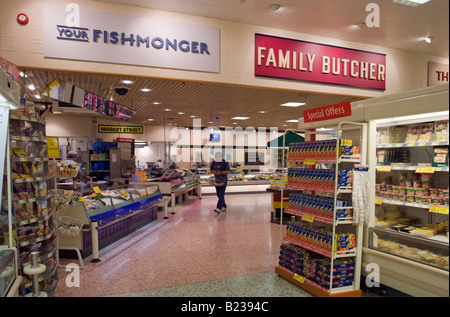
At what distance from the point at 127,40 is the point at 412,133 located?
4.70 m

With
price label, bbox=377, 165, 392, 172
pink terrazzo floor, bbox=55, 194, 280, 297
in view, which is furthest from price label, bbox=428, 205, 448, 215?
pink terrazzo floor, bbox=55, 194, 280, 297

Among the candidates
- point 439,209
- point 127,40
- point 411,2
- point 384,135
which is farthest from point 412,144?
point 127,40

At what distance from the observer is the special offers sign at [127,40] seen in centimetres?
503

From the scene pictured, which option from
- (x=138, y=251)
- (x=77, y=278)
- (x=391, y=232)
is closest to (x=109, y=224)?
(x=138, y=251)

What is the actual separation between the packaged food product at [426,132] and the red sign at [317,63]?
3465 millimetres

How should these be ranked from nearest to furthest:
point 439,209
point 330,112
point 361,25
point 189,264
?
point 439,209 < point 330,112 < point 189,264 < point 361,25

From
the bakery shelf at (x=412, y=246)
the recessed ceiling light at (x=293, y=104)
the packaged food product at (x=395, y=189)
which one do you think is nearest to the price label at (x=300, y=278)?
the bakery shelf at (x=412, y=246)

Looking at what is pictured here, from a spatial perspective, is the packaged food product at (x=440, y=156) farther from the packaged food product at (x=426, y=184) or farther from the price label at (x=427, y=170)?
the packaged food product at (x=426, y=184)

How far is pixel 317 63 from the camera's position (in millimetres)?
6777

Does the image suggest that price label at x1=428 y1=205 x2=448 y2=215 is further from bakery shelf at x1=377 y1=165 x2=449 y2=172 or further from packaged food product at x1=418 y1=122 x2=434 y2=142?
packaged food product at x1=418 y1=122 x2=434 y2=142

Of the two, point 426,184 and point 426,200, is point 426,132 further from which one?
point 426,200

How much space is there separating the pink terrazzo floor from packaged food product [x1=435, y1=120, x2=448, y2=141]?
278 centimetres

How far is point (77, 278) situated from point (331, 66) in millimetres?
6440

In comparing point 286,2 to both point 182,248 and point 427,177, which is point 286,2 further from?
point 182,248
